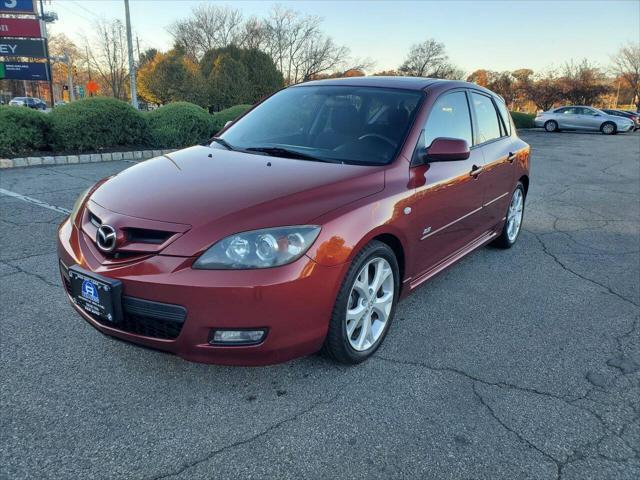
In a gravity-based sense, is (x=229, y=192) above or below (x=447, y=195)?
above

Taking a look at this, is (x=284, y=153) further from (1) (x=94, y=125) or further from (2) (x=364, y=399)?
(1) (x=94, y=125)

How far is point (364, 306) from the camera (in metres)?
2.73

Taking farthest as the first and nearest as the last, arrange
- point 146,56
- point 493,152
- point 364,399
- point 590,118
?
1. point 146,56
2. point 590,118
3. point 493,152
4. point 364,399

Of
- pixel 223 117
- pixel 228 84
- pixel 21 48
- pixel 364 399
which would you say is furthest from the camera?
pixel 228 84

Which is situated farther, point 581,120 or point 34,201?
point 581,120

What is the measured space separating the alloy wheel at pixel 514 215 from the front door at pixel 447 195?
106 cm

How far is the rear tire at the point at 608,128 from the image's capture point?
27641 mm

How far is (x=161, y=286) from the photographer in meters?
2.14

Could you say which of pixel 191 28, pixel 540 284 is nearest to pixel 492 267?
pixel 540 284

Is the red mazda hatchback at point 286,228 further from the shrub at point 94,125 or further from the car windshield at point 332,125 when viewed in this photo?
the shrub at point 94,125

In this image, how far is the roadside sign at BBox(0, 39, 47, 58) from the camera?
1538 cm

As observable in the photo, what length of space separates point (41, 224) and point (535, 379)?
5.12 m

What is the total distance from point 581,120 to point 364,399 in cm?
3014

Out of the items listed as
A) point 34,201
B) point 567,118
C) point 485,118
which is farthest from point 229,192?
point 567,118
